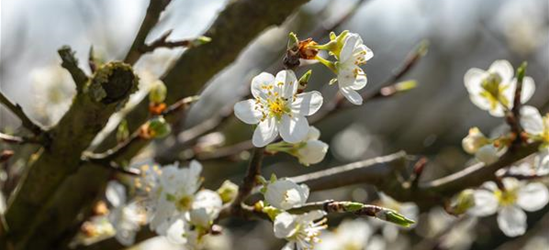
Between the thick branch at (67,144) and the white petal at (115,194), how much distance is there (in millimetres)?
164

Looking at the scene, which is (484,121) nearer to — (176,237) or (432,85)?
(432,85)

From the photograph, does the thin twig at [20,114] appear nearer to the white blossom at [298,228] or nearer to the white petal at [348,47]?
the white blossom at [298,228]

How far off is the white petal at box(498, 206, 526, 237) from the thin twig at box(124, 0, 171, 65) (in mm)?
1025

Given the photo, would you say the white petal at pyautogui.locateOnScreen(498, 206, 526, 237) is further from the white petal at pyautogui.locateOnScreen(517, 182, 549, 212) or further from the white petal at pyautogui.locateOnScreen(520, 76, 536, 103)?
the white petal at pyautogui.locateOnScreen(520, 76, 536, 103)

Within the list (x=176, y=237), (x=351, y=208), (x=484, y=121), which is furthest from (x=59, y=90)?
(x=484, y=121)

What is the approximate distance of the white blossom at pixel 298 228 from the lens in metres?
1.25

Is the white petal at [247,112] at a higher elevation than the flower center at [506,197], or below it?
higher

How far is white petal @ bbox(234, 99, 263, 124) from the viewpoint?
1.24 meters

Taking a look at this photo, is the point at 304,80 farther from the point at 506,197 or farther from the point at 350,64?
the point at 506,197

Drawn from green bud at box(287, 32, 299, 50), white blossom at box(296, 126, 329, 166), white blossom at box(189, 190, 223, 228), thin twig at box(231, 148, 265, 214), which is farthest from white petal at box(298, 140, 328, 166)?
green bud at box(287, 32, 299, 50)

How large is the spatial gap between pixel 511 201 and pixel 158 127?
941mm

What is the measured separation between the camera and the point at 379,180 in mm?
1667

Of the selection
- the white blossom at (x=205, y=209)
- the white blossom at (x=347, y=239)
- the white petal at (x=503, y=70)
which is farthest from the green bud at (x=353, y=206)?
the white blossom at (x=347, y=239)

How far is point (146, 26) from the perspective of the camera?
1.41 metres
